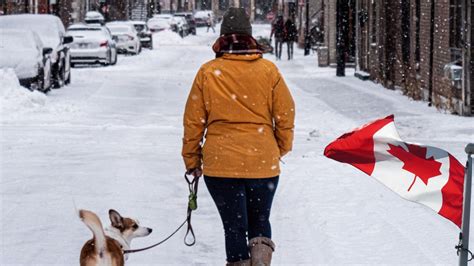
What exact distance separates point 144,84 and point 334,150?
23.2m

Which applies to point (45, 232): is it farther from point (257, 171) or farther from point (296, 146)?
point (296, 146)

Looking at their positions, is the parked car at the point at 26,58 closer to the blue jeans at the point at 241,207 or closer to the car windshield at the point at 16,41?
the car windshield at the point at 16,41

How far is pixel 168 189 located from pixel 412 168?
617 cm

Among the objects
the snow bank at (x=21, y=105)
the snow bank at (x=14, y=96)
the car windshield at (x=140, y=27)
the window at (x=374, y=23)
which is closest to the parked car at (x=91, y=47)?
the window at (x=374, y=23)

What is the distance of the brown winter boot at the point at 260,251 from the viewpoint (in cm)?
592

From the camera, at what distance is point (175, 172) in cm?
1238

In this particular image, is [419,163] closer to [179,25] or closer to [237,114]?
[237,114]

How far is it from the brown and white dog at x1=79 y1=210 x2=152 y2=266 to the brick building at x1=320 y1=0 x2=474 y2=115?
45.8ft

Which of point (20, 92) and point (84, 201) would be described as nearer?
point (84, 201)

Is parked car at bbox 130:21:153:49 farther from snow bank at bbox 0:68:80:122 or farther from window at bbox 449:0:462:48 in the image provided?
window at bbox 449:0:462:48

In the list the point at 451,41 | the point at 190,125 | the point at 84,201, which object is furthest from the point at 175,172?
the point at 451,41

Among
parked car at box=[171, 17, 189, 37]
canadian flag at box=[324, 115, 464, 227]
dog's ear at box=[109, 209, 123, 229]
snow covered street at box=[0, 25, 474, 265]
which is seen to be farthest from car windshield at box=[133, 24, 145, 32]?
canadian flag at box=[324, 115, 464, 227]

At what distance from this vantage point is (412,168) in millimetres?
5160

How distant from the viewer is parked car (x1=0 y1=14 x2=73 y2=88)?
1060 inches
